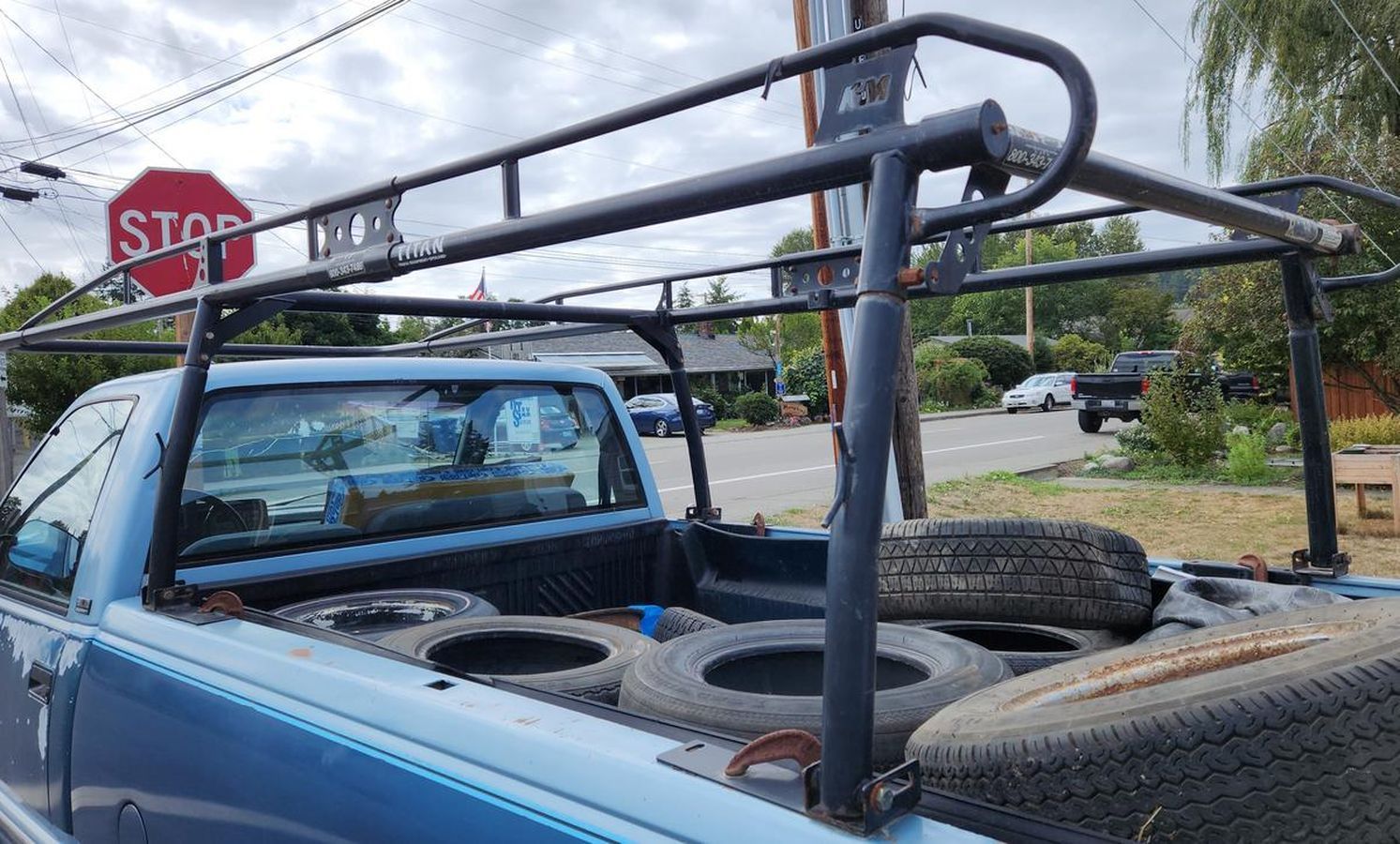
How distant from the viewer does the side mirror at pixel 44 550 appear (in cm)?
275

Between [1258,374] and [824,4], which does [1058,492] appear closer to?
[1258,374]

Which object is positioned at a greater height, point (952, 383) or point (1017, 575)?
point (952, 383)

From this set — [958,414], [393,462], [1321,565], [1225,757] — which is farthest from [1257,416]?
[958,414]

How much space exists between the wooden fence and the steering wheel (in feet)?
52.6

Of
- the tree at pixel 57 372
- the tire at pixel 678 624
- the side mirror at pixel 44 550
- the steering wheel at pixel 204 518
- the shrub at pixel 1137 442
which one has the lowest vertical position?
the shrub at pixel 1137 442

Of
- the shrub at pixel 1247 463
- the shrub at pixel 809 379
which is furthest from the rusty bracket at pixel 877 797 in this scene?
the shrub at pixel 809 379

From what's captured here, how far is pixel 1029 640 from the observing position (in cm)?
275

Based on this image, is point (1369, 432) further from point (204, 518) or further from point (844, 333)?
point (204, 518)

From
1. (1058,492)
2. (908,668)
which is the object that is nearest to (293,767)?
(908,668)

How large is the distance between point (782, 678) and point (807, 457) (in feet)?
63.9

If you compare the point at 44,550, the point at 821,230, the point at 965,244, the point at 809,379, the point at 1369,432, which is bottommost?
the point at 1369,432

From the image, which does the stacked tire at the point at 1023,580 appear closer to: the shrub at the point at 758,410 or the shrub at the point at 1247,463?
the shrub at the point at 1247,463

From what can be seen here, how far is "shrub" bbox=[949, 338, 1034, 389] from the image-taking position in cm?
4959

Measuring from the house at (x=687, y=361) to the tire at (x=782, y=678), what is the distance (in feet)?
127
